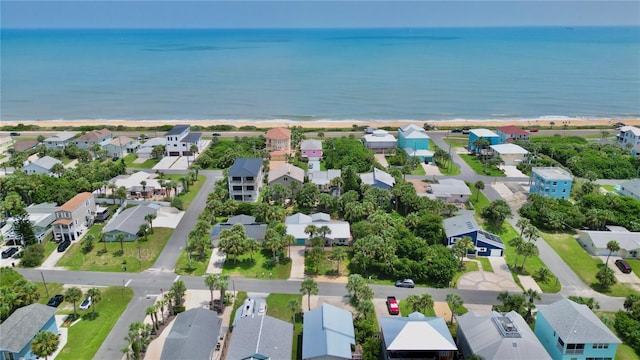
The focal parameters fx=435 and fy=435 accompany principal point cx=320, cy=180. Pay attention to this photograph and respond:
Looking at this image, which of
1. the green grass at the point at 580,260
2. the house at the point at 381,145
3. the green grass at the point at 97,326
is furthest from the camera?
the house at the point at 381,145

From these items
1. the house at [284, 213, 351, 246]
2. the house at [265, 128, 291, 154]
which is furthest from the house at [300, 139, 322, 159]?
the house at [284, 213, 351, 246]

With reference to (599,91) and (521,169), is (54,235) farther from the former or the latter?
(599,91)

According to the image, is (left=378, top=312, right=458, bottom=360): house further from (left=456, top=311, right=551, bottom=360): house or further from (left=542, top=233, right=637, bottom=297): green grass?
(left=542, top=233, right=637, bottom=297): green grass

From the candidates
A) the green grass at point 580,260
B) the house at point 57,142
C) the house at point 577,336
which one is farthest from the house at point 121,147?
the house at point 577,336

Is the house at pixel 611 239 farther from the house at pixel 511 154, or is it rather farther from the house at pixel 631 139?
the house at pixel 631 139

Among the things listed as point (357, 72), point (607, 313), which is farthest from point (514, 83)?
point (607, 313)

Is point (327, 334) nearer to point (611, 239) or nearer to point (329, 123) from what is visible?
point (611, 239)

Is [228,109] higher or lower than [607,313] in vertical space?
higher
